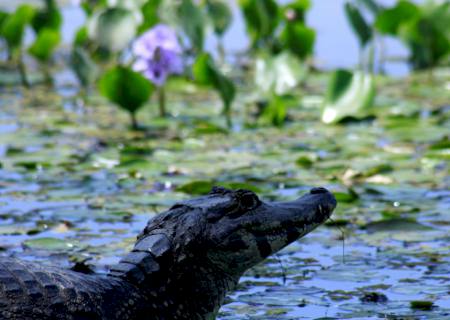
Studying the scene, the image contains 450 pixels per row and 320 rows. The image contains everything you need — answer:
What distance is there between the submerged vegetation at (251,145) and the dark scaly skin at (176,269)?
30 centimetres

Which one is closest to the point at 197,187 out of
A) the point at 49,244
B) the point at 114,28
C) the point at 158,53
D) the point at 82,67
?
the point at 49,244

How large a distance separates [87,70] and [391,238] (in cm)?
504

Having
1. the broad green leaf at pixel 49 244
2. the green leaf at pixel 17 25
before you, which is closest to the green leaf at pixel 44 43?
the green leaf at pixel 17 25

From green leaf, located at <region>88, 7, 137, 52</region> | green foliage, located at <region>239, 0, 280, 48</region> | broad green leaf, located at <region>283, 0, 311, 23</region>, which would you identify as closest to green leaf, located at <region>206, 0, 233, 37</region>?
green foliage, located at <region>239, 0, 280, 48</region>

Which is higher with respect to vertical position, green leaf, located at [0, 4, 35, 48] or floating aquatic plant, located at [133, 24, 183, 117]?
green leaf, located at [0, 4, 35, 48]

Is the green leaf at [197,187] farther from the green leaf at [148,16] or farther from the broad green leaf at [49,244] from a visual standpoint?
the green leaf at [148,16]

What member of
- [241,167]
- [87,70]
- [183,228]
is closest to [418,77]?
[87,70]

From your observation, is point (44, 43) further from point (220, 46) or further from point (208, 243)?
point (208, 243)

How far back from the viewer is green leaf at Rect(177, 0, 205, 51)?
9898 millimetres

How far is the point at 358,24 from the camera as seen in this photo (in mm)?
9891

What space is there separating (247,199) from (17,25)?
270 inches

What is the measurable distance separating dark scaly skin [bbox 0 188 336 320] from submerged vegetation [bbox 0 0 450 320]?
30 centimetres

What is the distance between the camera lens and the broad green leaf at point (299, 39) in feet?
33.1

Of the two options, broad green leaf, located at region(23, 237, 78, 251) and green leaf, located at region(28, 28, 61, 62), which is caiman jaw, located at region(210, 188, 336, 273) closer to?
broad green leaf, located at region(23, 237, 78, 251)
